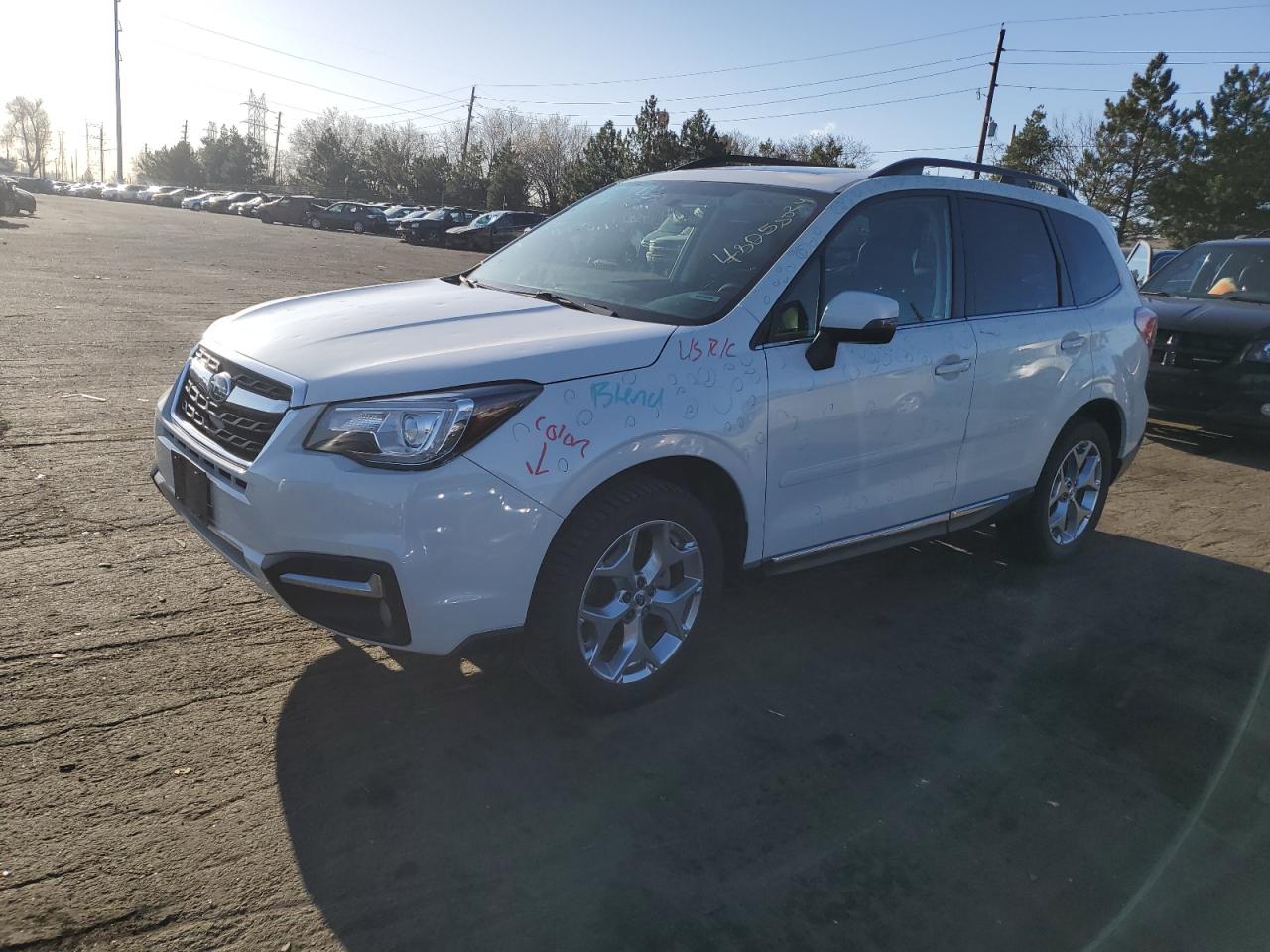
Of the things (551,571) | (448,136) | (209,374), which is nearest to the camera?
(551,571)

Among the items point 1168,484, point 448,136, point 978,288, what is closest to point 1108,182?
point 1168,484

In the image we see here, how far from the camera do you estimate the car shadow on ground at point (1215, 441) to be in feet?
26.9

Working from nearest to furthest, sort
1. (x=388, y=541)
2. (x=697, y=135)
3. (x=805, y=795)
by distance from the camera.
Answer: (x=388, y=541)
(x=805, y=795)
(x=697, y=135)

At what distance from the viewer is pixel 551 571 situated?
3047 millimetres

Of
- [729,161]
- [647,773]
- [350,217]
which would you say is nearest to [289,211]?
[350,217]

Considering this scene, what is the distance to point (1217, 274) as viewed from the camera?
30.0 ft

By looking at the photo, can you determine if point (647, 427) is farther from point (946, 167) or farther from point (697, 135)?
point (697, 135)

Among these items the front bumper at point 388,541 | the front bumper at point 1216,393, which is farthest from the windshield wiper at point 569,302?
the front bumper at point 1216,393

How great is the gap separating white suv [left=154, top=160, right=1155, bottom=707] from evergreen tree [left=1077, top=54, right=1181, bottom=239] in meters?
43.8

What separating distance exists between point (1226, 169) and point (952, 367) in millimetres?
45225

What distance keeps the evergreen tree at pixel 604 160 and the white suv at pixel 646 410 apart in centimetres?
4886

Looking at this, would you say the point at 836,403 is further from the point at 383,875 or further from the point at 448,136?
the point at 448,136

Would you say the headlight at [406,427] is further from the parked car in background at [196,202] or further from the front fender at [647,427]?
the parked car in background at [196,202]

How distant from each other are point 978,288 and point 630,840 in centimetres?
302
